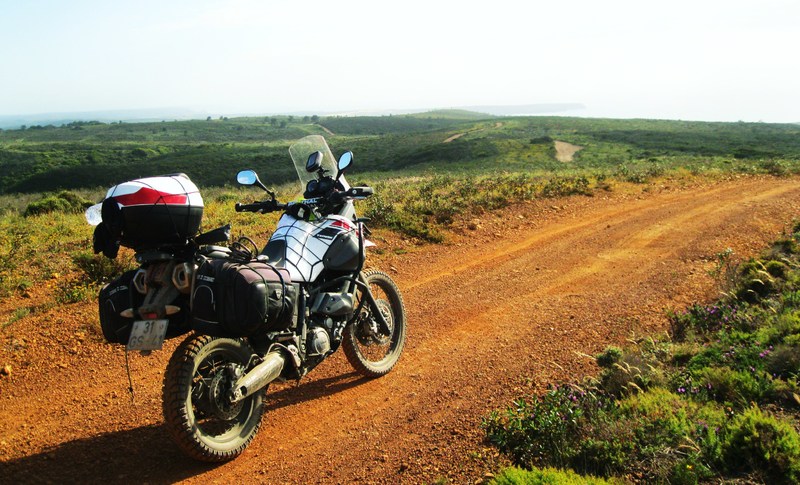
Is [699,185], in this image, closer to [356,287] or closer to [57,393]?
[356,287]

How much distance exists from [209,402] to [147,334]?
2.15 ft

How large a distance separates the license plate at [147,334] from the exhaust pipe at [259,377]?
64cm

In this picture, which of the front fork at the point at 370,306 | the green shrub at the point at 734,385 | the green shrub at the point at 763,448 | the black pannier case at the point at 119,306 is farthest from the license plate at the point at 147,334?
the green shrub at the point at 734,385

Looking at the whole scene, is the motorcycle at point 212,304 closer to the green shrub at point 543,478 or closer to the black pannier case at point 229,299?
the black pannier case at point 229,299

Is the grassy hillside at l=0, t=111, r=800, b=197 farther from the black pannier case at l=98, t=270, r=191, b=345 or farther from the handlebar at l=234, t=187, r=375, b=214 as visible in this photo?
the black pannier case at l=98, t=270, r=191, b=345

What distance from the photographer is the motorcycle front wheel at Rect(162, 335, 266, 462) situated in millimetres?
3496

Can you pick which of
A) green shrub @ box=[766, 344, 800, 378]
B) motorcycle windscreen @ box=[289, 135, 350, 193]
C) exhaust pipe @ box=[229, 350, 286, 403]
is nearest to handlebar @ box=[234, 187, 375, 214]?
motorcycle windscreen @ box=[289, 135, 350, 193]

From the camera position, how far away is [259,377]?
12.8 feet

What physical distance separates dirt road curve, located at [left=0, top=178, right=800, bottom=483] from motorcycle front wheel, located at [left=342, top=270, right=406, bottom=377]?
162 millimetres

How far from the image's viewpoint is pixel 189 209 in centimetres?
351

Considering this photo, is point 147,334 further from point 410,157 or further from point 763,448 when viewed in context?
point 410,157

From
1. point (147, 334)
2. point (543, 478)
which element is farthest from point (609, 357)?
point (147, 334)

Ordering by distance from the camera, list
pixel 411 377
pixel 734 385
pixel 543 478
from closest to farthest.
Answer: pixel 543 478, pixel 734 385, pixel 411 377

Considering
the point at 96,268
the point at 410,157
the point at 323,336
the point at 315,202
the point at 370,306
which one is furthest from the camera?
the point at 410,157
